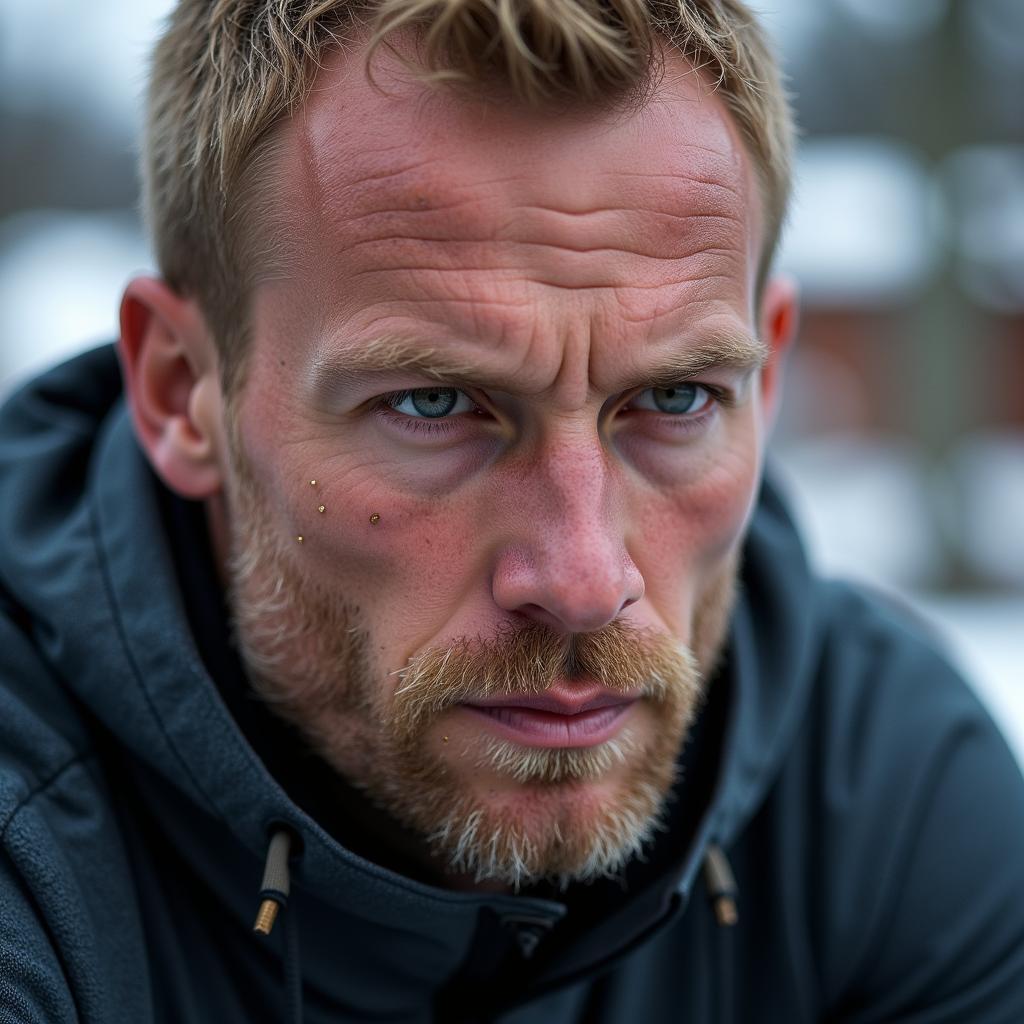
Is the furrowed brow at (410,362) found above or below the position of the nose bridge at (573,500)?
above

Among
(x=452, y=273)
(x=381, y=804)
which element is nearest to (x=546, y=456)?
(x=452, y=273)

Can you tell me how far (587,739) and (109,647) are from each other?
2.15ft

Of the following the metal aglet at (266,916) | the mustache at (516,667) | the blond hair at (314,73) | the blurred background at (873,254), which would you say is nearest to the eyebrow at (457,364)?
the blond hair at (314,73)

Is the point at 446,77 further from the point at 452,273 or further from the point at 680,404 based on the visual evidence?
the point at 680,404

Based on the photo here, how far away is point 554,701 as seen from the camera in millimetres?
1516

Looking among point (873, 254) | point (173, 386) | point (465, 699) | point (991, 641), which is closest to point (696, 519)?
point (465, 699)

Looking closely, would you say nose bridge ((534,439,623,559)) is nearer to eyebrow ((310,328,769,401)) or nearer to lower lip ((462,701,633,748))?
eyebrow ((310,328,769,401))

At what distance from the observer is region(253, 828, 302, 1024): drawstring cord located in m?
1.49

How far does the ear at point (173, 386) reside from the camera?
5.80 feet

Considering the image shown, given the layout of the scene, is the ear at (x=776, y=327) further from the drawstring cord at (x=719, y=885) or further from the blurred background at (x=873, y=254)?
the blurred background at (x=873, y=254)

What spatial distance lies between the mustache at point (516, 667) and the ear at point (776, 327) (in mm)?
604

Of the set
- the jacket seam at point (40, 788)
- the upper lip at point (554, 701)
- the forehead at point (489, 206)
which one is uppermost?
the forehead at point (489, 206)

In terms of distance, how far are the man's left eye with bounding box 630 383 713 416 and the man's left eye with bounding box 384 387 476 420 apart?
23 centimetres

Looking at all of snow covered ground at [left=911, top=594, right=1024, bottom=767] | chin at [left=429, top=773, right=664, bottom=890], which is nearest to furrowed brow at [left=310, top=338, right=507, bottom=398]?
chin at [left=429, top=773, right=664, bottom=890]
